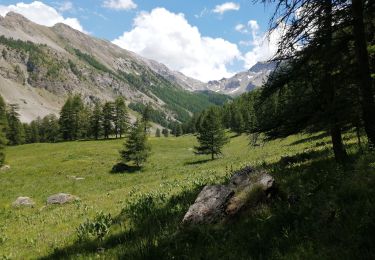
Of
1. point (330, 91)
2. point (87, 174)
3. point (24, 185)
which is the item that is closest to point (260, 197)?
point (330, 91)

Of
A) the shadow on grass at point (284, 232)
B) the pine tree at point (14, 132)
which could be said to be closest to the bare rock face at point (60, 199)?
the shadow on grass at point (284, 232)

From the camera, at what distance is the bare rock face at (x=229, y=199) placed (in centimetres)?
801

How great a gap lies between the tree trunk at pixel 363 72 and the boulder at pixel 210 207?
380cm

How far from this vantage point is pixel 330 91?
1032 centimetres

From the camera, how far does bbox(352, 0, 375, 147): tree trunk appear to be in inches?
345

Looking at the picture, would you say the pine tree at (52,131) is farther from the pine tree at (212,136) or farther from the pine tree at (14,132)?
the pine tree at (212,136)

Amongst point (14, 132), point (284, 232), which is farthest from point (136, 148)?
point (14, 132)

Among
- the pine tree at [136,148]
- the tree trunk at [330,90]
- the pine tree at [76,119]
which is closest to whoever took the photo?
the tree trunk at [330,90]

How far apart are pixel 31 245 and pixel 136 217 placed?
334cm

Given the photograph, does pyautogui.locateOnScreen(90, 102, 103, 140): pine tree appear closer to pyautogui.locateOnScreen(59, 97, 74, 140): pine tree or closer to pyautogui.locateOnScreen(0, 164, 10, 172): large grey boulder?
pyautogui.locateOnScreen(59, 97, 74, 140): pine tree

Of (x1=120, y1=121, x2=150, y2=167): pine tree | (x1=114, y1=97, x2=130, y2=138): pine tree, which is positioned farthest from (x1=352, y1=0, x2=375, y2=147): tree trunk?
(x1=114, y1=97, x2=130, y2=138): pine tree

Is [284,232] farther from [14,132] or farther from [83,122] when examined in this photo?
[14,132]

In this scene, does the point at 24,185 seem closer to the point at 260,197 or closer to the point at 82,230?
the point at 82,230

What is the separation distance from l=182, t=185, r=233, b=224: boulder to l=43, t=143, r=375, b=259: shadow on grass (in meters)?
0.34
